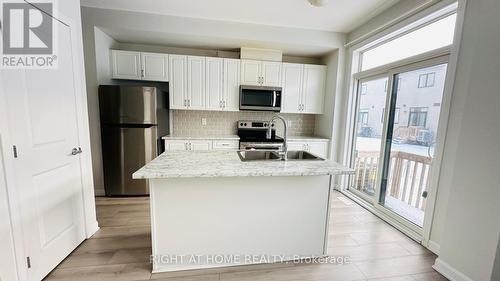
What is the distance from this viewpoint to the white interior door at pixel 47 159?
1.41 meters

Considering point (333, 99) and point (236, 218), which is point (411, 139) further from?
point (236, 218)

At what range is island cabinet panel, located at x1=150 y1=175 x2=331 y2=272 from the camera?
63.4 inches

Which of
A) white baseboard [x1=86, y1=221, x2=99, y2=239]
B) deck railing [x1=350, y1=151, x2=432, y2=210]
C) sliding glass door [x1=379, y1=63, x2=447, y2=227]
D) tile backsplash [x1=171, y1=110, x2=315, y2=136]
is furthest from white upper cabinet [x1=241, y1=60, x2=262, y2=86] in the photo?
white baseboard [x1=86, y1=221, x2=99, y2=239]

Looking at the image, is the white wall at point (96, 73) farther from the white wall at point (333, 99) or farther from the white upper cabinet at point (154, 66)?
the white wall at point (333, 99)

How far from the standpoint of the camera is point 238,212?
5.57 feet

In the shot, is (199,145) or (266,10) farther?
(199,145)

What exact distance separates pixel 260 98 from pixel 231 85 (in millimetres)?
562

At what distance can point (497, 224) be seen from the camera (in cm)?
139

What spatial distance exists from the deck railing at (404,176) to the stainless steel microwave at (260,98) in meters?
1.74

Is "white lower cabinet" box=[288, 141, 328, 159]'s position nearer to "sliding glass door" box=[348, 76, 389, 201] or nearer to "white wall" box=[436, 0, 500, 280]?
"sliding glass door" box=[348, 76, 389, 201]

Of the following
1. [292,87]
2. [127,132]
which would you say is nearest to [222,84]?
[292,87]

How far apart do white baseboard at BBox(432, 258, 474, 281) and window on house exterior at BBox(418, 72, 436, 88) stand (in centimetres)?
176

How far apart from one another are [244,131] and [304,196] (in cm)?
237

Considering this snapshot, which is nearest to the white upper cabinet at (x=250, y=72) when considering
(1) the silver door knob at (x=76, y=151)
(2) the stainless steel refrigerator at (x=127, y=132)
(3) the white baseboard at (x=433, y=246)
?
(2) the stainless steel refrigerator at (x=127, y=132)
